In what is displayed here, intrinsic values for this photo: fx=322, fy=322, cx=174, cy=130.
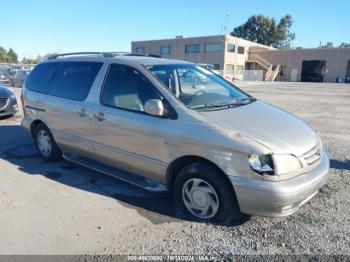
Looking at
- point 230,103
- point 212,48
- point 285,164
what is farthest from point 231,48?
point 285,164

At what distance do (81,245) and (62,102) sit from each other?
2523 mm

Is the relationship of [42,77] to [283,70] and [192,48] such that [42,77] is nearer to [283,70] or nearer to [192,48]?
[192,48]

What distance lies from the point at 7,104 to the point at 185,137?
25.3 feet

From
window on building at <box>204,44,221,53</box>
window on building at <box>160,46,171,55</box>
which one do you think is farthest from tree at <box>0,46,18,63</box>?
window on building at <box>204,44,221,53</box>

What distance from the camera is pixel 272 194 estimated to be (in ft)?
9.93

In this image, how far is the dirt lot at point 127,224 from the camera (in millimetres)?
3127

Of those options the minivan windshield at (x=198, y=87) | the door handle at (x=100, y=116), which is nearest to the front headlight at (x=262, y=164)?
the minivan windshield at (x=198, y=87)

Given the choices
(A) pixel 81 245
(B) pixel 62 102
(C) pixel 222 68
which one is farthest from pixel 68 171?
(C) pixel 222 68

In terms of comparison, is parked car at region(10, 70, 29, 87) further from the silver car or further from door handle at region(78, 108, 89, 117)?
door handle at region(78, 108, 89, 117)

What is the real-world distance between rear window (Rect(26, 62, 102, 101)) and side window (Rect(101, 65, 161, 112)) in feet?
1.24

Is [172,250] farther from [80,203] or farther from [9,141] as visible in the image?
[9,141]

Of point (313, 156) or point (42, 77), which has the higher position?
point (42, 77)

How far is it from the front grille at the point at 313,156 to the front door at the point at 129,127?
1.48 metres

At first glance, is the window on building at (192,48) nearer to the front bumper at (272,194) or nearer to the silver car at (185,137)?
the silver car at (185,137)
